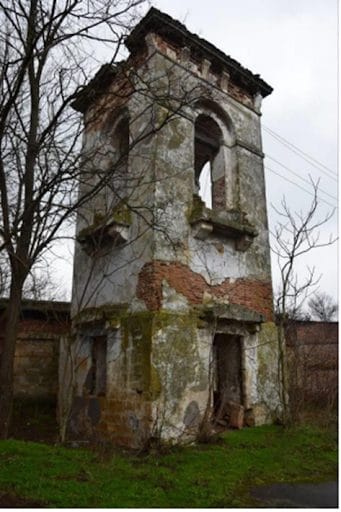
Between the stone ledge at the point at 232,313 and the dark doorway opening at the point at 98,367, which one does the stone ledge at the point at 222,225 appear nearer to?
the stone ledge at the point at 232,313

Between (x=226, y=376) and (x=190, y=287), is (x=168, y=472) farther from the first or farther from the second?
(x=226, y=376)

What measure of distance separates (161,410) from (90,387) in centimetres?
218

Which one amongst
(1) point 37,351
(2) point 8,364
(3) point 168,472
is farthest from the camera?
(1) point 37,351

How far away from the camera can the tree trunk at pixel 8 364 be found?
6.12m

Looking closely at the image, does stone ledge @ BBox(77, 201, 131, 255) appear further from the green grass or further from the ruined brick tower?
the green grass

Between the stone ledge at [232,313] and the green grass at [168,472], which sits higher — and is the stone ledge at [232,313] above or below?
above

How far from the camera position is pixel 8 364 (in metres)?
6.25

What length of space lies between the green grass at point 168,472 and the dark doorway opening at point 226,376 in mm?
827

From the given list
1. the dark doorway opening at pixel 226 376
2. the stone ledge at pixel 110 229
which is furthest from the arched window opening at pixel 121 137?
the dark doorway opening at pixel 226 376

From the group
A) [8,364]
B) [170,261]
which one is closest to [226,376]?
[170,261]

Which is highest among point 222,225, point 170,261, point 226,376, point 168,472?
point 222,225

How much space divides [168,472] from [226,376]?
3359 millimetres

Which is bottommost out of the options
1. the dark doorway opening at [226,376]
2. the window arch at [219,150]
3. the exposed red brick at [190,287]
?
the dark doorway opening at [226,376]

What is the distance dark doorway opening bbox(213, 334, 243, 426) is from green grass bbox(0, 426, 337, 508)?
2.71 ft
